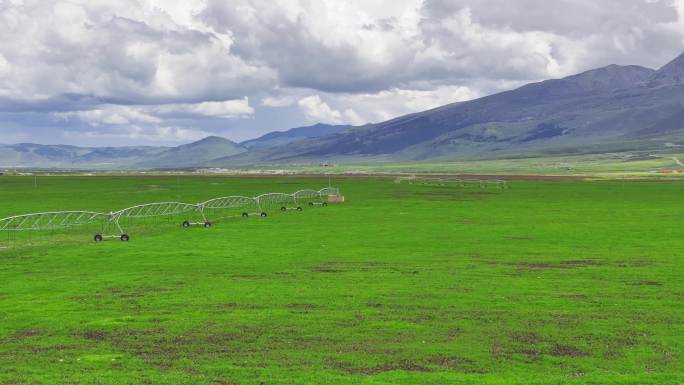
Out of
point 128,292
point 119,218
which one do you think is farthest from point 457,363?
point 119,218

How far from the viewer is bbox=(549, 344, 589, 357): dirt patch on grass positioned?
82.1 feet

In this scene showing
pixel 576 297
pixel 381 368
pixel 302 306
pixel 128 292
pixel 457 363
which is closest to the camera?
pixel 381 368

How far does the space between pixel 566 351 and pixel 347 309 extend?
11420 millimetres

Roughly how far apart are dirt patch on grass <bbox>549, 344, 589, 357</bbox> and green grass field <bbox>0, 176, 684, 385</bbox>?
3.2 inches

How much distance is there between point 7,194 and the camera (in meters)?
157

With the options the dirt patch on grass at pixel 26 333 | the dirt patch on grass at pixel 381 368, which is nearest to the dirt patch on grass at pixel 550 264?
the dirt patch on grass at pixel 381 368

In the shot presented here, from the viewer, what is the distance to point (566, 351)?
83.8 feet

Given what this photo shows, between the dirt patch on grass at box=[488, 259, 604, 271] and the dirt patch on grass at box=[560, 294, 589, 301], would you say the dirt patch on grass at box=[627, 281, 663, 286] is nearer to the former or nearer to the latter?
the dirt patch on grass at box=[560, 294, 589, 301]

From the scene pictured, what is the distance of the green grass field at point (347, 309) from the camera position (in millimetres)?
23406

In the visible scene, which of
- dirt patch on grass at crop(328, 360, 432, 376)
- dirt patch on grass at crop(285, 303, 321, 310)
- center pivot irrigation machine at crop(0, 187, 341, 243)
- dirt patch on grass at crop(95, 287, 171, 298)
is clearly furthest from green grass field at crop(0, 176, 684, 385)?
center pivot irrigation machine at crop(0, 187, 341, 243)

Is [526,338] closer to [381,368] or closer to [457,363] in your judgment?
[457,363]

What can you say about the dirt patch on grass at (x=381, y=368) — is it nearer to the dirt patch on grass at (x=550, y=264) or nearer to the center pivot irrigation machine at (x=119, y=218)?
the dirt patch on grass at (x=550, y=264)

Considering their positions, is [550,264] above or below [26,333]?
below

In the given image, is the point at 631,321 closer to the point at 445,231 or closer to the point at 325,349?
the point at 325,349
